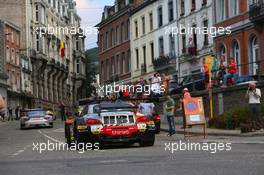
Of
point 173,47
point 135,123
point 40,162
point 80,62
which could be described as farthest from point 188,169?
point 80,62

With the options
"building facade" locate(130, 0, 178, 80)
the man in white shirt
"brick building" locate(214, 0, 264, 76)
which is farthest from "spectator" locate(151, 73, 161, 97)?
the man in white shirt

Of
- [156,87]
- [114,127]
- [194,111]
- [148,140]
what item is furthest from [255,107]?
[156,87]

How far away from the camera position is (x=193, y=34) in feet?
184

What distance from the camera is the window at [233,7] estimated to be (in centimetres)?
4481

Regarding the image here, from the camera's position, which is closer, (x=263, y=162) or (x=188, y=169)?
(x=188, y=169)

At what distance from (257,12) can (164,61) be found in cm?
2129

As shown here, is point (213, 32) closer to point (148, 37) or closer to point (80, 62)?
point (148, 37)

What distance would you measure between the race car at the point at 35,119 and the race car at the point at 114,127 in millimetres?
25172

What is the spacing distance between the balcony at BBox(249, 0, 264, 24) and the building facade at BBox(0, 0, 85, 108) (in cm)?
4806

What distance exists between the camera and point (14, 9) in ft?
292

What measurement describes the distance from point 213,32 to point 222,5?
2.91 meters

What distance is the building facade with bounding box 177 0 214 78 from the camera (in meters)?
52.8

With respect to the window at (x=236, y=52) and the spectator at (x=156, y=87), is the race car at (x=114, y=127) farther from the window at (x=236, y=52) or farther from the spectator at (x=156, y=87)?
the window at (x=236, y=52)

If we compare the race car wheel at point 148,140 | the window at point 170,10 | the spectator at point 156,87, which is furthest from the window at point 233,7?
the race car wheel at point 148,140
